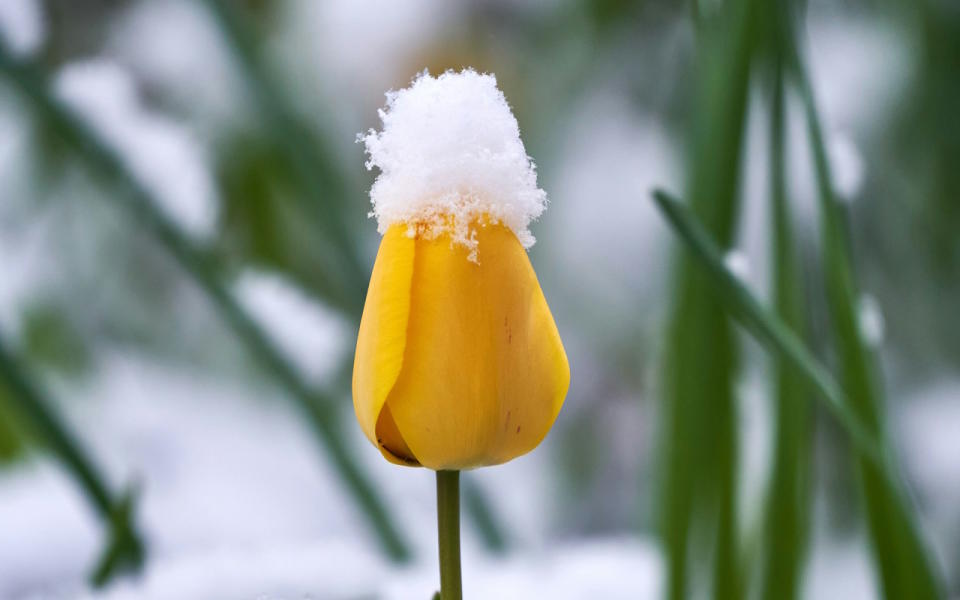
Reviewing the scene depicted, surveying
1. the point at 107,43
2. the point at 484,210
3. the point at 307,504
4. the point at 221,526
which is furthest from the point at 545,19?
the point at 484,210

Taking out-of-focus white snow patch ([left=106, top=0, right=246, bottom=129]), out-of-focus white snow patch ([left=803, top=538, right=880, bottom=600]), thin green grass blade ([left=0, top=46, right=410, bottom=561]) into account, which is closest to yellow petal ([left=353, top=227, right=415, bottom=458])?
thin green grass blade ([left=0, top=46, right=410, bottom=561])

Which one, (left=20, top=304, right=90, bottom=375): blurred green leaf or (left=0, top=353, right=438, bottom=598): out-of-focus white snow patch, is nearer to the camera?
(left=0, top=353, right=438, bottom=598): out-of-focus white snow patch

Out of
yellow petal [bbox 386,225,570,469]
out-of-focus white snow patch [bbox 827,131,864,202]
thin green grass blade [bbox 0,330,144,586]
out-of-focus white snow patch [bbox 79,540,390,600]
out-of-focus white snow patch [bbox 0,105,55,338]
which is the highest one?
out-of-focus white snow patch [bbox 0,105,55,338]

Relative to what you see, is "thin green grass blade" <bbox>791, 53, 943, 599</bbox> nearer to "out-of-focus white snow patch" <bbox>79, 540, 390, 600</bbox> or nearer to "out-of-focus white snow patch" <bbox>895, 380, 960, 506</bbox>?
"out-of-focus white snow patch" <bbox>79, 540, 390, 600</bbox>

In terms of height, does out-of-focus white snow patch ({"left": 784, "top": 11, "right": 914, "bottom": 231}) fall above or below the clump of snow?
above

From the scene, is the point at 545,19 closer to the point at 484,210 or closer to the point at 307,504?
the point at 307,504

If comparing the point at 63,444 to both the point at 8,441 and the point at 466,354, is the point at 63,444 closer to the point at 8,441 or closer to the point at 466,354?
the point at 466,354

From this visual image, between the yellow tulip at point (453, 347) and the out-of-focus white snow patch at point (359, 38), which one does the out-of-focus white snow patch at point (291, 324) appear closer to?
the yellow tulip at point (453, 347)

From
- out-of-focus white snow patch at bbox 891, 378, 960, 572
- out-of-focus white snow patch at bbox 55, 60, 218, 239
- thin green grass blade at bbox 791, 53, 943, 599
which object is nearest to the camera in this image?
thin green grass blade at bbox 791, 53, 943, 599
